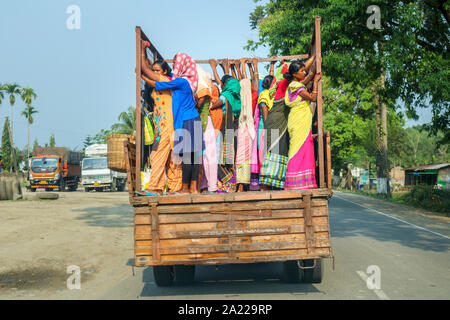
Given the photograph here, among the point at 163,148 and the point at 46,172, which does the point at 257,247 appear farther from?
the point at 46,172

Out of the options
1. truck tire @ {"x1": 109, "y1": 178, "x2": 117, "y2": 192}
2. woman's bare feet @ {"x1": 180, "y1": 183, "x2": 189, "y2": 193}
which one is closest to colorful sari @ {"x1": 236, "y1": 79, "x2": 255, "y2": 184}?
woman's bare feet @ {"x1": 180, "y1": 183, "x2": 189, "y2": 193}

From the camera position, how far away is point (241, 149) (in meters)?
5.79

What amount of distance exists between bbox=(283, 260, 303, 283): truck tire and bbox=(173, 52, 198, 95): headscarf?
253 centimetres

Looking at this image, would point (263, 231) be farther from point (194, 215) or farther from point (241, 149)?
point (241, 149)

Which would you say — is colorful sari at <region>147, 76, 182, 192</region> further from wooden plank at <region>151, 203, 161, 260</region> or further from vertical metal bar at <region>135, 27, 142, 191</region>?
wooden plank at <region>151, 203, 161, 260</region>

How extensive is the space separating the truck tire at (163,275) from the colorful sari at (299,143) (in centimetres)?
183

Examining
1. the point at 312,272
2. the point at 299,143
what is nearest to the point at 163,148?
the point at 299,143

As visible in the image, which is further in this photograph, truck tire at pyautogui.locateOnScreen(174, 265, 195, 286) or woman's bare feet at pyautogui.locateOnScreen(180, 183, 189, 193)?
truck tire at pyautogui.locateOnScreen(174, 265, 195, 286)

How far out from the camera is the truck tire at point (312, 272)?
555 cm

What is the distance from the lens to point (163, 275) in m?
5.77

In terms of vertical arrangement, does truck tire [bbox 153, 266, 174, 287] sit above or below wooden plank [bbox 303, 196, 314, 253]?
below

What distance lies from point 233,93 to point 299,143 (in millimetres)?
1120

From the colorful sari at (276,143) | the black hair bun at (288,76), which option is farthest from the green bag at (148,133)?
the black hair bun at (288,76)

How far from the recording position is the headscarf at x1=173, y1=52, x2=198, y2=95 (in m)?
5.91
